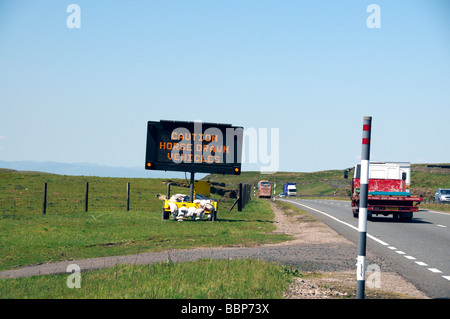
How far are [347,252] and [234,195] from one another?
2955 cm

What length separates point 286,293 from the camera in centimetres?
882

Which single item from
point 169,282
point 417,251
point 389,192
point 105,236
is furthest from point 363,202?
point 389,192

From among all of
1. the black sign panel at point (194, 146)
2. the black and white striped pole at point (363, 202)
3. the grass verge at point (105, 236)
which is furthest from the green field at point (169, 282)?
the black sign panel at point (194, 146)

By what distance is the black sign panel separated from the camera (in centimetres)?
2453

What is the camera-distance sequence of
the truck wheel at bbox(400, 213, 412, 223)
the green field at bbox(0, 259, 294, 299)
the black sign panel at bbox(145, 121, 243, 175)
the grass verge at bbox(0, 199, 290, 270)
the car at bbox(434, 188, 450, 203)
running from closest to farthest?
1. the green field at bbox(0, 259, 294, 299)
2. the grass verge at bbox(0, 199, 290, 270)
3. the black sign panel at bbox(145, 121, 243, 175)
4. the truck wheel at bbox(400, 213, 412, 223)
5. the car at bbox(434, 188, 450, 203)

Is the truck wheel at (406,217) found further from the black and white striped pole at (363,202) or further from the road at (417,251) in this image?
the black and white striped pole at (363,202)

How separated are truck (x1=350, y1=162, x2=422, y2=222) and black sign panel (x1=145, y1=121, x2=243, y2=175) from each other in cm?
724

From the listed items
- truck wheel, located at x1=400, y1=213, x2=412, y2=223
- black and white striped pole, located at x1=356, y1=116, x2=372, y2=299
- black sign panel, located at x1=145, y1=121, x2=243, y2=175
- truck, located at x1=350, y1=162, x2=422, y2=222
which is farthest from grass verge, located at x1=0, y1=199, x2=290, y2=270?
black and white striped pole, located at x1=356, y1=116, x2=372, y2=299

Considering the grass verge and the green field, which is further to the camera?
the grass verge

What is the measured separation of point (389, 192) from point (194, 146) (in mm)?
9960

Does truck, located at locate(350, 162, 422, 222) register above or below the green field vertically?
above

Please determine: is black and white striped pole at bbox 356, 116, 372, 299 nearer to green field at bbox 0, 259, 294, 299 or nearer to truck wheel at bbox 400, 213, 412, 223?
green field at bbox 0, 259, 294, 299

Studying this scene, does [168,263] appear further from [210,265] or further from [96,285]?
[96,285]
